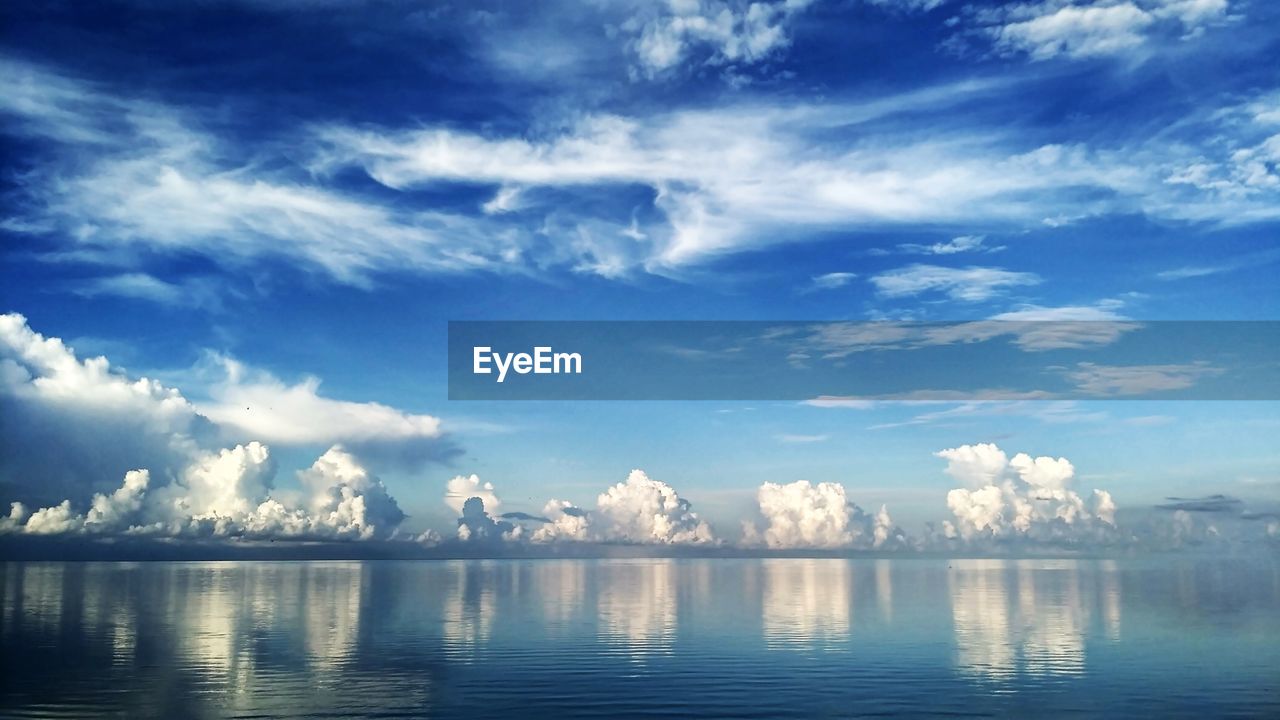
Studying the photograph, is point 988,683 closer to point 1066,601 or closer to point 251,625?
point 251,625

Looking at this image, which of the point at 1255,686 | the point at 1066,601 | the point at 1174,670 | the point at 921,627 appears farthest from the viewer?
the point at 1066,601

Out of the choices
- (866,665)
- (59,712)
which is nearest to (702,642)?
(866,665)

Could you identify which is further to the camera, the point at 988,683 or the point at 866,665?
the point at 866,665

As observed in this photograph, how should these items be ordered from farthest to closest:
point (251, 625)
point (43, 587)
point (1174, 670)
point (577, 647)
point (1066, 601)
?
point (43, 587), point (1066, 601), point (251, 625), point (577, 647), point (1174, 670)

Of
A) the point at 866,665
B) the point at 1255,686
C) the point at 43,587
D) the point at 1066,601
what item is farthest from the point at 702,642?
the point at 43,587

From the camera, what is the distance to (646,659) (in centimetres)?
5484

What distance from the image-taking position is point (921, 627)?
72.0 metres

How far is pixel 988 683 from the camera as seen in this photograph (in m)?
48.2

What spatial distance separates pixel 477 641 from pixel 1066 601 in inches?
2760

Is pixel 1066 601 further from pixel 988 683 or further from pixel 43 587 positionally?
pixel 43 587

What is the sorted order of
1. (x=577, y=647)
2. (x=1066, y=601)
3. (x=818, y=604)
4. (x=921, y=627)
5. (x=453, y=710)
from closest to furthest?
(x=453, y=710) < (x=577, y=647) < (x=921, y=627) < (x=818, y=604) < (x=1066, y=601)

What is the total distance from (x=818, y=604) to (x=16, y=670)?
67572mm

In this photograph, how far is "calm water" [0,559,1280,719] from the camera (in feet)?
142

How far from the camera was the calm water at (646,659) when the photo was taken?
43.4 meters
